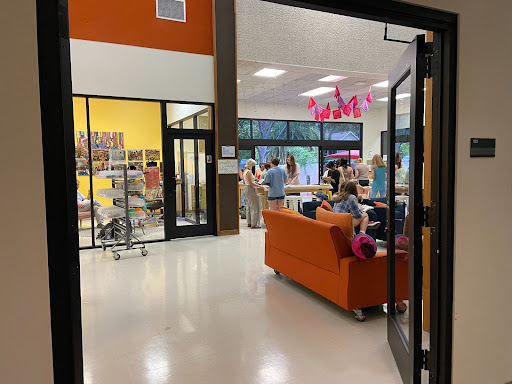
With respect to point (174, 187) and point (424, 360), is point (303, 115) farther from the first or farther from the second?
point (424, 360)

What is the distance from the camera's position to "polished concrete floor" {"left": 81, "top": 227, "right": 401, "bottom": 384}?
2.61 m

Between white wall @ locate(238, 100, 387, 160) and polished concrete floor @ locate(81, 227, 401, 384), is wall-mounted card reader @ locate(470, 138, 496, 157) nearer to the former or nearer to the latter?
polished concrete floor @ locate(81, 227, 401, 384)

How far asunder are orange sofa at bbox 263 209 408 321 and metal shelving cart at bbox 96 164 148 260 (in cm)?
310

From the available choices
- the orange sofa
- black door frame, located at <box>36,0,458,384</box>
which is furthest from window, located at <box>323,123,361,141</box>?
black door frame, located at <box>36,0,458,384</box>

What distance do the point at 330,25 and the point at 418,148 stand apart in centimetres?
628

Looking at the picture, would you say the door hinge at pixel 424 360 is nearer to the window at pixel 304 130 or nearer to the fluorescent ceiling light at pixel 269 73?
the fluorescent ceiling light at pixel 269 73

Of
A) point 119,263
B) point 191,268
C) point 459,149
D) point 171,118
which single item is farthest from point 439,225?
point 171,118

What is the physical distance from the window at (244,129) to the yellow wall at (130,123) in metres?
4.95

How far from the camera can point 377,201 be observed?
6.71 m

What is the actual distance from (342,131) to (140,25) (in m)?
9.67

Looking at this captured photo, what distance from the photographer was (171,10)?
6871mm

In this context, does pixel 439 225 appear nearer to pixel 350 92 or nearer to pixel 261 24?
pixel 261 24

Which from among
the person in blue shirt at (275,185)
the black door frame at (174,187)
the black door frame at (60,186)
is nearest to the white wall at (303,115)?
the person in blue shirt at (275,185)

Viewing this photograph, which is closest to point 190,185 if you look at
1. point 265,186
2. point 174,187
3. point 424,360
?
point 174,187
